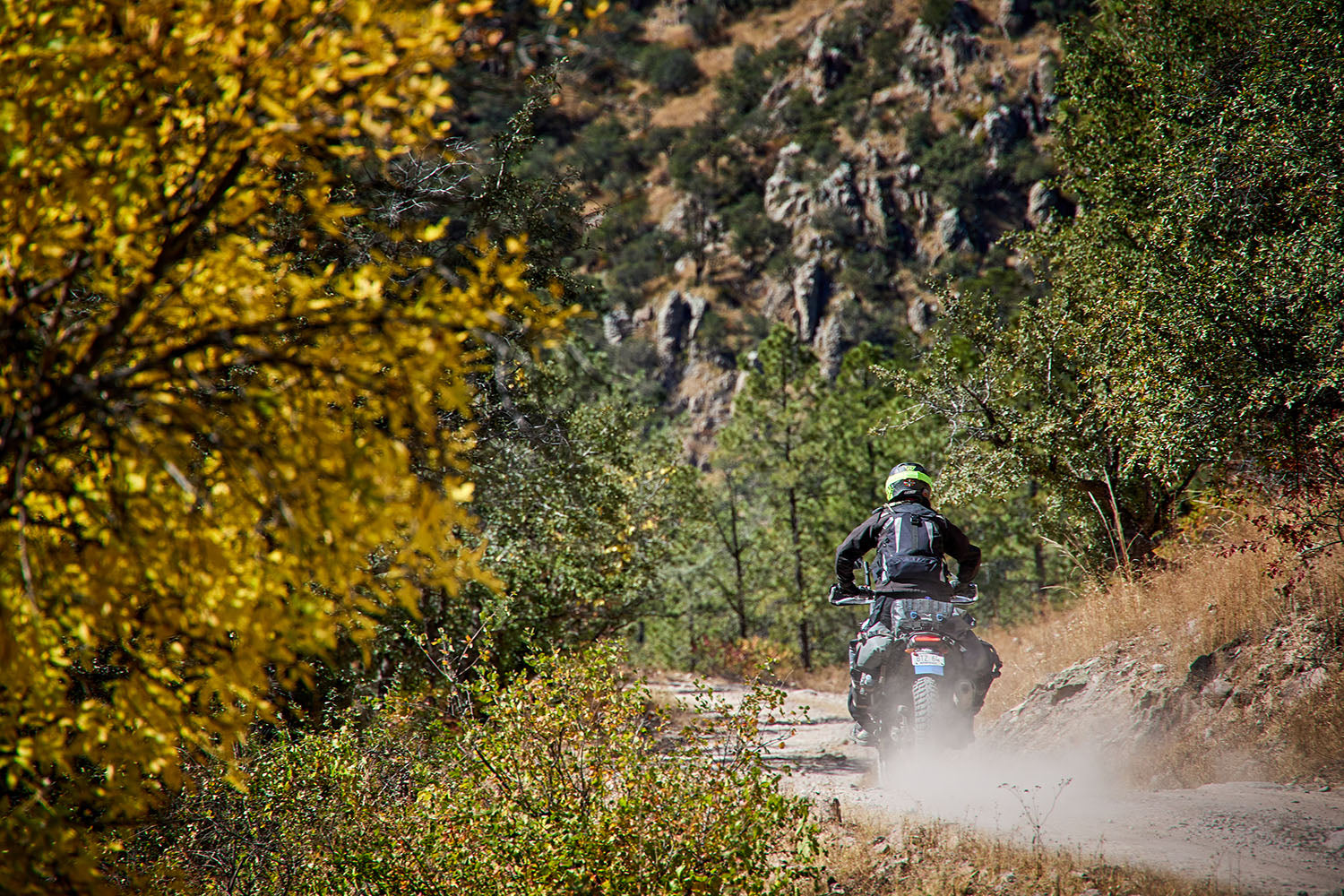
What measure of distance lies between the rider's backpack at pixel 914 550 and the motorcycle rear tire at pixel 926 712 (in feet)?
2.58

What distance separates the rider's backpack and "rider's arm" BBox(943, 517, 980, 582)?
0.34 feet

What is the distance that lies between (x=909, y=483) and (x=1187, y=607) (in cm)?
371

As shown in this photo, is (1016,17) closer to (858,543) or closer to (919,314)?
(919,314)

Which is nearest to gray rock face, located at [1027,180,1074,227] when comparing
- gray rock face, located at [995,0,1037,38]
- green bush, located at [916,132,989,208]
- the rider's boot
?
green bush, located at [916,132,989,208]

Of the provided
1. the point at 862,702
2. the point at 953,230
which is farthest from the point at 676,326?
the point at 862,702

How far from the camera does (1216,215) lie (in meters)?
8.09

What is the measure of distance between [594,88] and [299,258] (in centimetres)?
323

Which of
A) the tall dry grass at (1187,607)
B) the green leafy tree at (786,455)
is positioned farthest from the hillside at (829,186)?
the tall dry grass at (1187,607)

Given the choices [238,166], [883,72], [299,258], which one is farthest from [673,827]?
[883,72]

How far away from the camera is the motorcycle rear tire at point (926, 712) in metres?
5.92

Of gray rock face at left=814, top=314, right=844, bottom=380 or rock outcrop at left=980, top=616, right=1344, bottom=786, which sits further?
gray rock face at left=814, top=314, right=844, bottom=380

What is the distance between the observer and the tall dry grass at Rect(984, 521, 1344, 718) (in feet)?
23.2

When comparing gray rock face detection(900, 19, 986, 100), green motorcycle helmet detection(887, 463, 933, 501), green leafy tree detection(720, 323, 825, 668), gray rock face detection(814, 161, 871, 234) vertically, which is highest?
gray rock face detection(900, 19, 986, 100)

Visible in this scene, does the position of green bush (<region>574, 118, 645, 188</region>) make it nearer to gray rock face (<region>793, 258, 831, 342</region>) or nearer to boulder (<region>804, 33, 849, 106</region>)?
boulder (<region>804, 33, 849, 106</region>)
